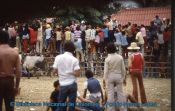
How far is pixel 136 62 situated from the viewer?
916 cm

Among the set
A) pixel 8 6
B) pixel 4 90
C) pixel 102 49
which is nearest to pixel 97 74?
pixel 102 49

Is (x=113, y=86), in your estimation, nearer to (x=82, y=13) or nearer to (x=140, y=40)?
(x=140, y=40)

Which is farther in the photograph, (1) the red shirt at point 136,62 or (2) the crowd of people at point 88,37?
(2) the crowd of people at point 88,37

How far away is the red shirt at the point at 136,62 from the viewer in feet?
30.0

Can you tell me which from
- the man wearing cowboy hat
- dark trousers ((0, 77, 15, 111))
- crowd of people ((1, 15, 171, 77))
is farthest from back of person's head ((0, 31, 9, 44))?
crowd of people ((1, 15, 171, 77))

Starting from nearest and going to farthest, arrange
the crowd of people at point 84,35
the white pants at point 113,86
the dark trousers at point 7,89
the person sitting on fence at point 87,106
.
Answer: the dark trousers at point 7,89 → the person sitting on fence at point 87,106 → the white pants at point 113,86 → the crowd of people at point 84,35

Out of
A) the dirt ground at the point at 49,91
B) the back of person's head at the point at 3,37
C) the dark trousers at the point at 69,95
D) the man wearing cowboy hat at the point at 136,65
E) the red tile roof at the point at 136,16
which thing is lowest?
the dirt ground at the point at 49,91

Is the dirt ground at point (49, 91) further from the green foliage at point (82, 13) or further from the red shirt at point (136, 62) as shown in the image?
the green foliage at point (82, 13)

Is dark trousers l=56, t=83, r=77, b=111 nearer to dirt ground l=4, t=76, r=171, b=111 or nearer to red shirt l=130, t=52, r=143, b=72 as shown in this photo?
dirt ground l=4, t=76, r=171, b=111

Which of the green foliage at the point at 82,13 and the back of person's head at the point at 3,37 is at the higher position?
the green foliage at the point at 82,13

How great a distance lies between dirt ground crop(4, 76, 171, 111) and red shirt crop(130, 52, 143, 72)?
76 centimetres

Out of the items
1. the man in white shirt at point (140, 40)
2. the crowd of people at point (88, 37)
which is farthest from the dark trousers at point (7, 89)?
the man in white shirt at point (140, 40)

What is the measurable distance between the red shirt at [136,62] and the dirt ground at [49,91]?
0.76m

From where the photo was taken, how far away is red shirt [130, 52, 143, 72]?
360 inches
